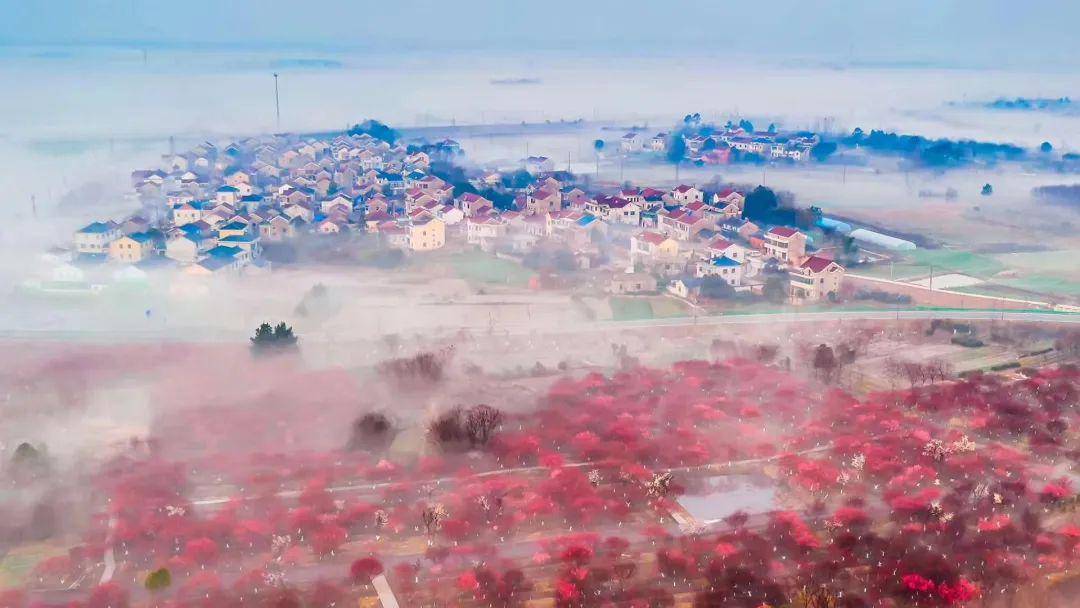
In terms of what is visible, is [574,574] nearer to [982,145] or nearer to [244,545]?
[244,545]

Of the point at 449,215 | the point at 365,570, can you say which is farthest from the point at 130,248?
the point at 365,570

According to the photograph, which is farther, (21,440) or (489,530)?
(21,440)

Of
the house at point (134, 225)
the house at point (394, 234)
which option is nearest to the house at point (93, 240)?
the house at point (134, 225)

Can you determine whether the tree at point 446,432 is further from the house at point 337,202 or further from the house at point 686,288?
the house at point 337,202

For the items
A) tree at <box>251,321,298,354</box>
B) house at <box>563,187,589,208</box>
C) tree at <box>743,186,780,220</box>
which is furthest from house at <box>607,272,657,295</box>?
house at <box>563,187,589,208</box>

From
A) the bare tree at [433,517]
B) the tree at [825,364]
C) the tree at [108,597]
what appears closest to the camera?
the tree at [108,597]

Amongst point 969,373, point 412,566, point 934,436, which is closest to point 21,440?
point 412,566

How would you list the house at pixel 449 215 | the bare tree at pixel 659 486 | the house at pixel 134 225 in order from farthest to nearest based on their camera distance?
the house at pixel 449 215
the house at pixel 134 225
the bare tree at pixel 659 486
